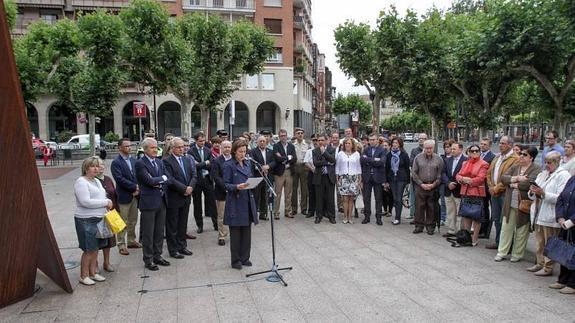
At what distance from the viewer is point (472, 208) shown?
731 cm

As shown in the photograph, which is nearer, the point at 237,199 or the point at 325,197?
the point at 237,199

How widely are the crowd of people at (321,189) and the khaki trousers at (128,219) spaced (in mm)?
17

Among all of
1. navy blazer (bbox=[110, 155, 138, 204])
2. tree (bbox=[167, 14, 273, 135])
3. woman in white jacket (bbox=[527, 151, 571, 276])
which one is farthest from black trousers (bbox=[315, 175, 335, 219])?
tree (bbox=[167, 14, 273, 135])

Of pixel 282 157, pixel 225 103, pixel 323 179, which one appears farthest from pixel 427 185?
pixel 225 103

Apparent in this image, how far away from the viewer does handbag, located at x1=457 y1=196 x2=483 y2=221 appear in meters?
7.27

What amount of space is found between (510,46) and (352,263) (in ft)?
26.3

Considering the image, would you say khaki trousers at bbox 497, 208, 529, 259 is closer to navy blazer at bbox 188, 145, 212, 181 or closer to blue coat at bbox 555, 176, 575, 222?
blue coat at bbox 555, 176, 575, 222

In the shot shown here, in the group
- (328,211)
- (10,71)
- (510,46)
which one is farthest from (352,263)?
(510,46)

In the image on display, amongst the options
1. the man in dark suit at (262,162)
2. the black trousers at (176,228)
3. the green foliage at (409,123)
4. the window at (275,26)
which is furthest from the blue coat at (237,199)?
the green foliage at (409,123)

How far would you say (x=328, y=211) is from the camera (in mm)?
9633

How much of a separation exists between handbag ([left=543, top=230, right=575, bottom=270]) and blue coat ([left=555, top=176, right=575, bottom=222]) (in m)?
0.21

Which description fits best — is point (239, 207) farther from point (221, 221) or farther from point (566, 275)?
point (566, 275)

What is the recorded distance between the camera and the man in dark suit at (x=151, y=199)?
6.15 m

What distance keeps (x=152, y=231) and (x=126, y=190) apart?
47.5 inches
